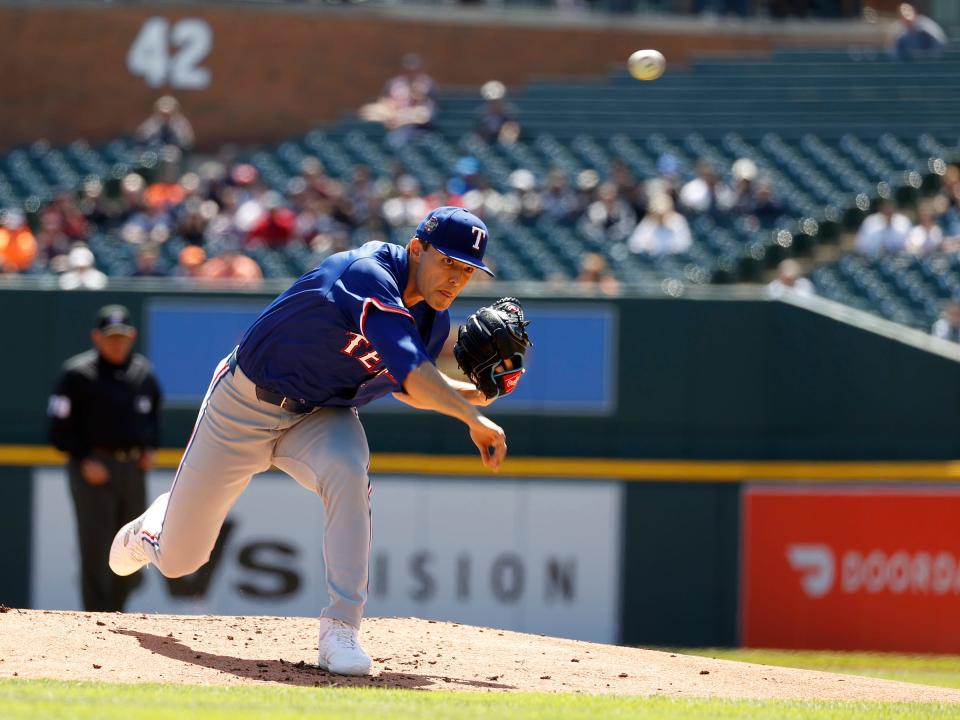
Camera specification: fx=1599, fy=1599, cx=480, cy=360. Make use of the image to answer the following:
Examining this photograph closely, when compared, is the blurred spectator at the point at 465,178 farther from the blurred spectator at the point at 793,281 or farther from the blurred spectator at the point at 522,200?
the blurred spectator at the point at 793,281

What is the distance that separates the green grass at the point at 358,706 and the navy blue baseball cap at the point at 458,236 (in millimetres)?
1472

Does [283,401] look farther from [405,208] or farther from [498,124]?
[498,124]

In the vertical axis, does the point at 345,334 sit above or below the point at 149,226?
below

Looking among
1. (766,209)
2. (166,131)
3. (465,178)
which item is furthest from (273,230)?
(166,131)

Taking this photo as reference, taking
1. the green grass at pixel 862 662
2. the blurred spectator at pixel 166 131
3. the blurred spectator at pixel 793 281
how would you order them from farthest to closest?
the blurred spectator at pixel 166 131 < the blurred spectator at pixel 793 281 < the green grass at pixel 862 662

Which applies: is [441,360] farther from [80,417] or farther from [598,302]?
[598,302]

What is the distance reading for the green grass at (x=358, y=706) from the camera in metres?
4.71

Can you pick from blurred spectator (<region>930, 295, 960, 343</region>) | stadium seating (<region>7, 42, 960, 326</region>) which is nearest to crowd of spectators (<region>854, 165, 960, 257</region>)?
stadium seating (<region>7, 42, 960, 326</region>)

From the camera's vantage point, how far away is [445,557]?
10578 mm

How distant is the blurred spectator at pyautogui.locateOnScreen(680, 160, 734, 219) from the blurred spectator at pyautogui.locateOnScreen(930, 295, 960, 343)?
349cm

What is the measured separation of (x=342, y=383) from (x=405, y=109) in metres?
12.7

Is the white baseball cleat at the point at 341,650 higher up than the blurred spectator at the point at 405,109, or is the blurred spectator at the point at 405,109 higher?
the blurred spectator at the point at 405,109

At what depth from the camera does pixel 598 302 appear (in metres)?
10.6

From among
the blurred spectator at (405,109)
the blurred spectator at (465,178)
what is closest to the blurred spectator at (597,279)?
the blurred spectator at (465,178)
